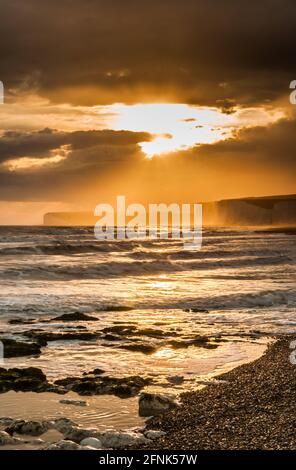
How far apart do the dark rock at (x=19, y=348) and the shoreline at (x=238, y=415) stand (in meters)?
4.45

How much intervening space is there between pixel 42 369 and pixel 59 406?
99.5 inches

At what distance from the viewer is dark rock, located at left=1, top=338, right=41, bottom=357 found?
13.2 metres

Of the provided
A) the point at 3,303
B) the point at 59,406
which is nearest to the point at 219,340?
the point at 59,406

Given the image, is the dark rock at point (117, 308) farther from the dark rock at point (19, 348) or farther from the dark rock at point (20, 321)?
the dark rock at point (19, 348)

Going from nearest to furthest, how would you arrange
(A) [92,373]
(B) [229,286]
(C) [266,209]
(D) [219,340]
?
(A) [92,373] < (D) [219,340] < (B) [229,286] < (C) [266,209]

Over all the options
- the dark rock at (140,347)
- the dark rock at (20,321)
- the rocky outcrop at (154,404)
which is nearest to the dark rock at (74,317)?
the dark rock at (20,321)

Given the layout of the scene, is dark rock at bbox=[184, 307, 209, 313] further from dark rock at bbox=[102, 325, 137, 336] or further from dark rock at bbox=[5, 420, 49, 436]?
dark rock at bbox=[5, 420, 49, 436]

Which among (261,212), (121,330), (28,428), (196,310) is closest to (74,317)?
(121,330)

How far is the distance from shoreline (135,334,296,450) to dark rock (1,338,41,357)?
4.45 metres

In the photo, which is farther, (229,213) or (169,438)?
(229,213)

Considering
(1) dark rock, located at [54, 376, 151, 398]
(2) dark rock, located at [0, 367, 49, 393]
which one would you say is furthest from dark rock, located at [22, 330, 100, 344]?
(1) dark rock, located at [54, 376, 151, 398]

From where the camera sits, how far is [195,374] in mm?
11570

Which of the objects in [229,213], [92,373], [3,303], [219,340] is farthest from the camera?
[229,213]
